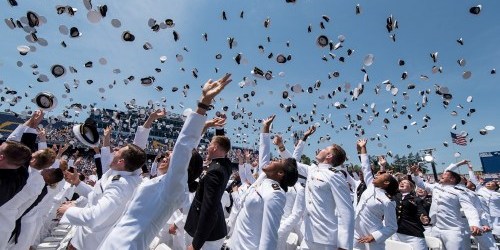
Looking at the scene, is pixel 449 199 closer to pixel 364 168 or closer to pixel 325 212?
pixel 364 168

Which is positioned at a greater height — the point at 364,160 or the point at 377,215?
the point at 364,160

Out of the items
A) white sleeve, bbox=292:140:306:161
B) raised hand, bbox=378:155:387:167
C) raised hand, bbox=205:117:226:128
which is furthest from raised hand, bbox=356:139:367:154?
raised hand, bbox=205:117:226:128

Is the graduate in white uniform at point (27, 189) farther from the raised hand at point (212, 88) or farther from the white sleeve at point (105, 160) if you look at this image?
the raised hand at point (212, 88)

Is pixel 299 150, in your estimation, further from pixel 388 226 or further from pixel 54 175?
pixel 54 175

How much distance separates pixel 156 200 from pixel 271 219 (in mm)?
1738

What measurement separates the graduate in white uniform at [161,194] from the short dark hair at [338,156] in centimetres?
319

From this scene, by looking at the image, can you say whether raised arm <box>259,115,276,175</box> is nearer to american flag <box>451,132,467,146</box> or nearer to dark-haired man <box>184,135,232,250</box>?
dark-haired man <box>184,135,232,250</box>

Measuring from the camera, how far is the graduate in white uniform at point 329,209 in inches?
176

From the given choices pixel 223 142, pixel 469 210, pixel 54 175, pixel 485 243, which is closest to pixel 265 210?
pixel 223 142

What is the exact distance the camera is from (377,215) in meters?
5.85

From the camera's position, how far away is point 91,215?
315 cm

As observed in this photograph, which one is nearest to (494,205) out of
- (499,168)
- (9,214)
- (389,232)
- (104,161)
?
(389,232)

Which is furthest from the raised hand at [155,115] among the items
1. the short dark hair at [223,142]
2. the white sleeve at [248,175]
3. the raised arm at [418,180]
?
the raised arm at [418,180]

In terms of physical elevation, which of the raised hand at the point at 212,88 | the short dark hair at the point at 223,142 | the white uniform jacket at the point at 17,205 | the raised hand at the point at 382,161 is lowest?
the white uniform jacket at the point at 17,205
